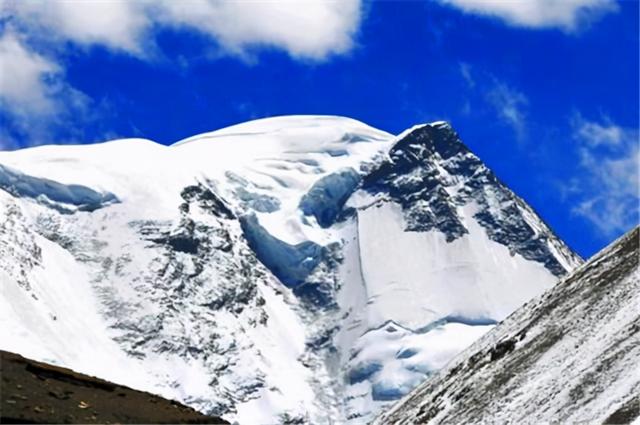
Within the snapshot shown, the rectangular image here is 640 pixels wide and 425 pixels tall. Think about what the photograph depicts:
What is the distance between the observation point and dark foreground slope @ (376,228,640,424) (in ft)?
205

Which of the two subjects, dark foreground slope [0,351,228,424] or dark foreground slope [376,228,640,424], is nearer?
dark foreground slope [0,351,228,424]

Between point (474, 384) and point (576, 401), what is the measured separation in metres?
14.2

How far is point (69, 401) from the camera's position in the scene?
158 ft

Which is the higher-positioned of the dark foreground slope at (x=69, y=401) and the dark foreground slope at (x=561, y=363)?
the dark foreground slope at (x=561, y=363)

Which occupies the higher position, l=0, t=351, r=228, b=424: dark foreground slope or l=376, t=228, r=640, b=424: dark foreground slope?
l=376, t=228, r=640, b=424: dark foreground slope

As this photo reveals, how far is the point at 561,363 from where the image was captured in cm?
6975

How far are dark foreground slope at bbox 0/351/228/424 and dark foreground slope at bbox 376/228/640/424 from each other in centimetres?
1708

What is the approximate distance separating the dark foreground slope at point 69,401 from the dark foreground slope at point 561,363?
17.1 metres

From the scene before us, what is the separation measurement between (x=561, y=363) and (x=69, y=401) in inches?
1115

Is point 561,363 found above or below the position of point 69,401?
above

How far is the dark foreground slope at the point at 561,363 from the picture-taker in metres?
62.6

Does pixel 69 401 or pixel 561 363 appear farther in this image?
pixel 561 363

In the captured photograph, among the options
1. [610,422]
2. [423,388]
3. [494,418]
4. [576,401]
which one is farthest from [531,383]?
[423,388]

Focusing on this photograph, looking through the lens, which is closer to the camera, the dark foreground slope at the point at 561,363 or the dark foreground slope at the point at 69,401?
the dark foreground slope at the point at 69,401
